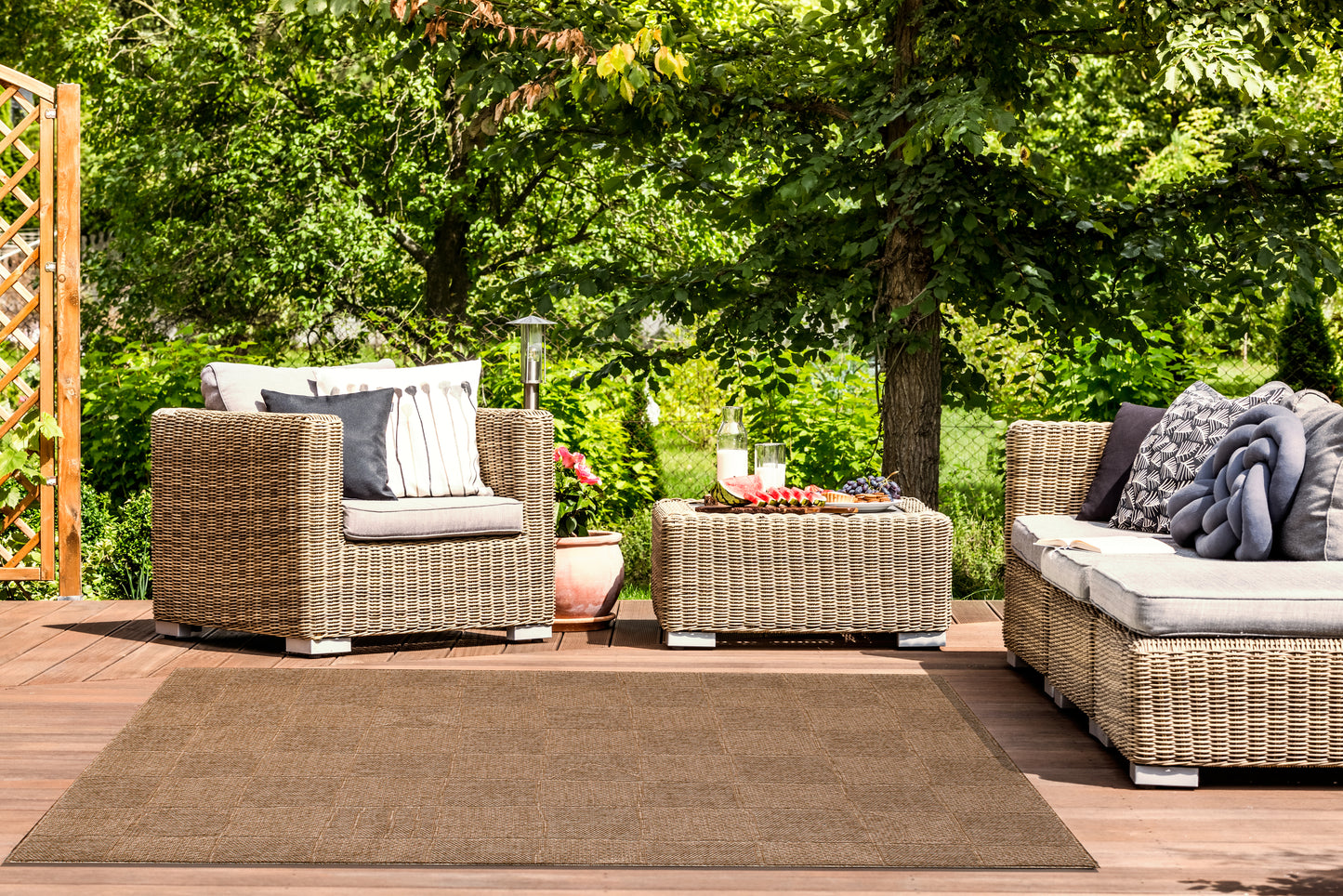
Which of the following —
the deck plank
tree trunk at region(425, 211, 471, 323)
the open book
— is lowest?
the deck plank

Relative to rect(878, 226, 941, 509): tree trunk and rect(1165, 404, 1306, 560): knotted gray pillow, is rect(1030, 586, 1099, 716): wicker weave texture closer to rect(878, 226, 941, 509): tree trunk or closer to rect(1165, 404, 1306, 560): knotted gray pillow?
rect(1165, 404, 1306, 560): knotted gray pillow

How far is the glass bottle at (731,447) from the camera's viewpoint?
4078 millimetres

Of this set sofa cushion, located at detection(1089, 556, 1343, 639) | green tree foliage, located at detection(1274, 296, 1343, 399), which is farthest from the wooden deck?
green tree foliage, located at detection(1274, 296, 1343, 399)

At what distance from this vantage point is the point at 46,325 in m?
4.52

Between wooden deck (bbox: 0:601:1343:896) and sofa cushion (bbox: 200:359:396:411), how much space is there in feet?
2.33

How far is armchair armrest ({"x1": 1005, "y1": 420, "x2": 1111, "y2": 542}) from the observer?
3.64 metres

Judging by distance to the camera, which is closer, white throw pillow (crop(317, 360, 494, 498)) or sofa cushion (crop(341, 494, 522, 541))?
sofa cushion (crop(341, 494, 522, 541))

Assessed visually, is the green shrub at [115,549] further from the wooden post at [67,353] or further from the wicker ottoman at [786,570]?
the wicker ottoman at [786,570]

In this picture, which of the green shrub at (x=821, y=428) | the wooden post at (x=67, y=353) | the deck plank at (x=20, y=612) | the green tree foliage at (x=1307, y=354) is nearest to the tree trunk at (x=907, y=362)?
the green shrub at (x=821, y=428)

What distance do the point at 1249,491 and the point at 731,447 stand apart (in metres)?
1.65

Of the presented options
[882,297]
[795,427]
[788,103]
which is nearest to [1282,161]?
[882,297]

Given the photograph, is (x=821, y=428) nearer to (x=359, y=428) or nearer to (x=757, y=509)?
(x=757, y=509)

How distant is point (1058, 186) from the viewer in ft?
14.8

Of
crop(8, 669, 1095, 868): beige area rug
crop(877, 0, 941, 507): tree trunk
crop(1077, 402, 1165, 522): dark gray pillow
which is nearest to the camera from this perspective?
crop(8, 669, 1095, 868): beige area rug
